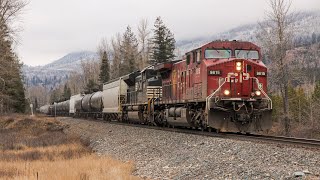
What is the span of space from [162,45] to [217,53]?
47629 millimetres

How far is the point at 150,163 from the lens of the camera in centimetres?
1227

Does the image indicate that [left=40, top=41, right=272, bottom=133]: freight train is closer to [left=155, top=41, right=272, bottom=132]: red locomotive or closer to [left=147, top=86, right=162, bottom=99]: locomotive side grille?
[left=155, top=41, right=272, bottom=132]: red locomotive

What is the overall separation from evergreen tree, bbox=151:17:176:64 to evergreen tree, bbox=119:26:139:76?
272 inches

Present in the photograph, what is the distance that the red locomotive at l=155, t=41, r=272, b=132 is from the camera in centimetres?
1577

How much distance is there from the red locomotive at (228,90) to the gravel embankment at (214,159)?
161 cm

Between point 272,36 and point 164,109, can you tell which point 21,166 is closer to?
point 164,109

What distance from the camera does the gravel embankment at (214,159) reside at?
8.22 metres

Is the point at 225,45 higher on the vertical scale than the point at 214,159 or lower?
higher

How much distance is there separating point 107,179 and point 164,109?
1171cm

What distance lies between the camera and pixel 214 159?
34.3ft

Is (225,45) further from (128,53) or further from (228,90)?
(128,53)

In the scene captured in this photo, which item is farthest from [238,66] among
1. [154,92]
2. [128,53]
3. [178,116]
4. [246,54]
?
[128,53]

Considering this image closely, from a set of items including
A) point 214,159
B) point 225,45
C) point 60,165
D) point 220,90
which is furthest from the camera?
point 225,45

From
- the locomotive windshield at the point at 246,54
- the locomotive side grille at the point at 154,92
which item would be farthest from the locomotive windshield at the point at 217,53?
the locomotive side grille at the point at 154,92
